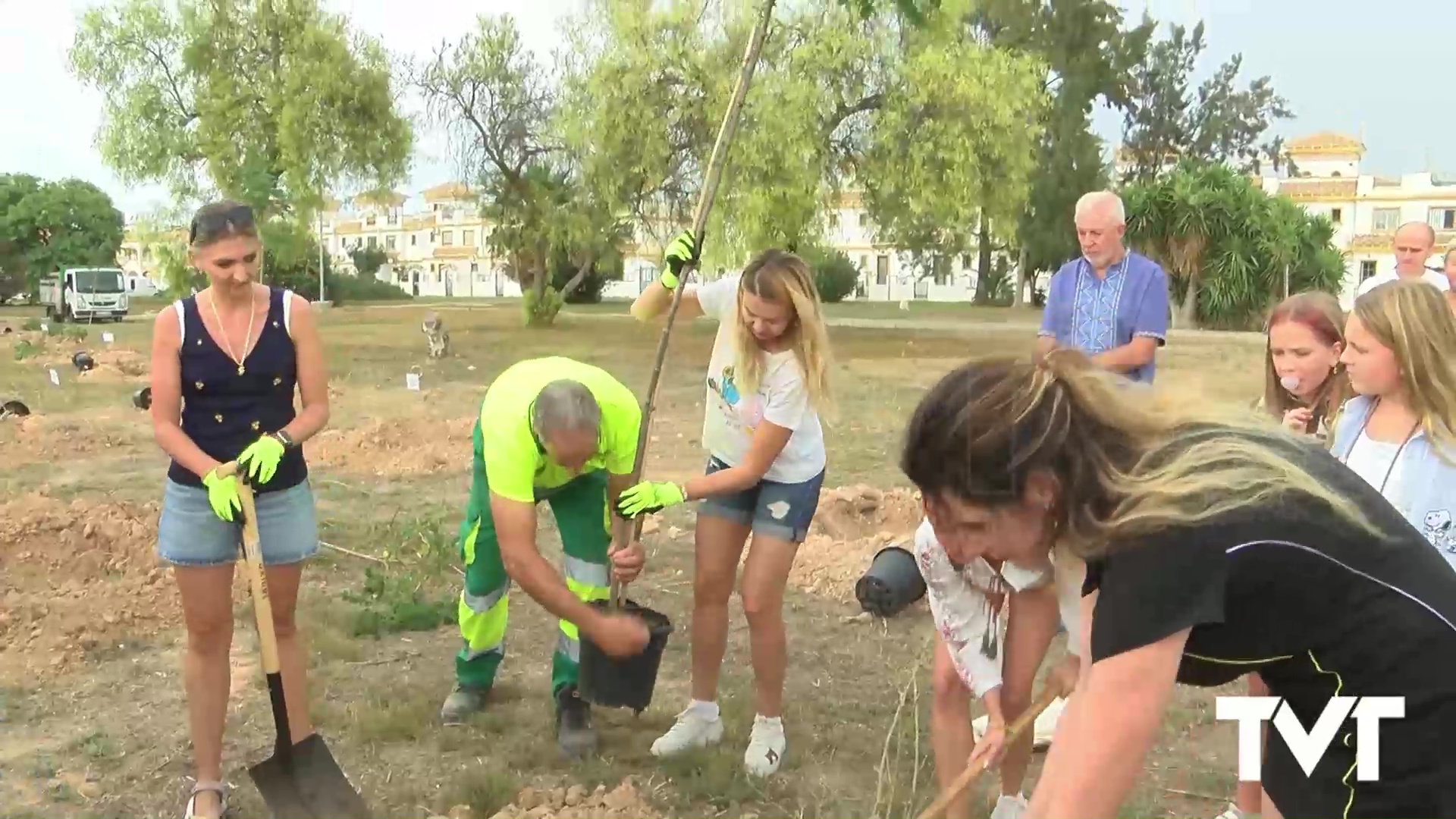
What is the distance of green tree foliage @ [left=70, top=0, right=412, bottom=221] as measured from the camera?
824 inches

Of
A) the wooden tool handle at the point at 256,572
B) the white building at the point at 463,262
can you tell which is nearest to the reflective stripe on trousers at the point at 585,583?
the wooden tool handle at the point at 256,572

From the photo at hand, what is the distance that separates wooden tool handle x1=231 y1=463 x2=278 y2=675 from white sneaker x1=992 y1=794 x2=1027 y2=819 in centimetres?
194

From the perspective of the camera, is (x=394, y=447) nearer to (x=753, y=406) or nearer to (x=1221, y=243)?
(x=753, y=406)

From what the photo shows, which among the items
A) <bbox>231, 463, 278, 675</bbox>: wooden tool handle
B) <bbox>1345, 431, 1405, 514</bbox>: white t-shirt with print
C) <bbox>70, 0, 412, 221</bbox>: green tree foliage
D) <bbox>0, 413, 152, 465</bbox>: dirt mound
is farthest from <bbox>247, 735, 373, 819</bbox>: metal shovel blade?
<bbox>70, 0, 412, 221</bbox>: green tree foliage

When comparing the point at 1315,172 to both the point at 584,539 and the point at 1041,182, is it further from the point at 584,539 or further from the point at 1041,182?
the point at 584,539

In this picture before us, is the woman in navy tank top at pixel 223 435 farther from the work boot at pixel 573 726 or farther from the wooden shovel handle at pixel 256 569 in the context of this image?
the work boot at pixel 573 726

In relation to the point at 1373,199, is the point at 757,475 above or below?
below

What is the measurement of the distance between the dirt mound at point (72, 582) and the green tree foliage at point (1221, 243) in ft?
69.9

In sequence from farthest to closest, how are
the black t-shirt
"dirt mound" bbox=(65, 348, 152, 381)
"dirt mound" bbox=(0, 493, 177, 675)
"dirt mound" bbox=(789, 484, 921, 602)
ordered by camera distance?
"dirt mound" bbox=(65, 348, 152, 381) → "dirt mound" bbox=(789, 484, 921, 602) → "dirt mound" bbox=(0, 493, 177, 675) → the black t-shirt

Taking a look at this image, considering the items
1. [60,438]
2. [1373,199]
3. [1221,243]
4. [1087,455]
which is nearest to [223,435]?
[1087,455]

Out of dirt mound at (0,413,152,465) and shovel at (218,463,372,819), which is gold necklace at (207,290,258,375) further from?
dirt mound at (0,413,152,465)

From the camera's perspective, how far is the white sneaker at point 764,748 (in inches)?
134

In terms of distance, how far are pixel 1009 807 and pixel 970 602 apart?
2.44 feet

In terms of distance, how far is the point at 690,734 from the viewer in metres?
3.55
